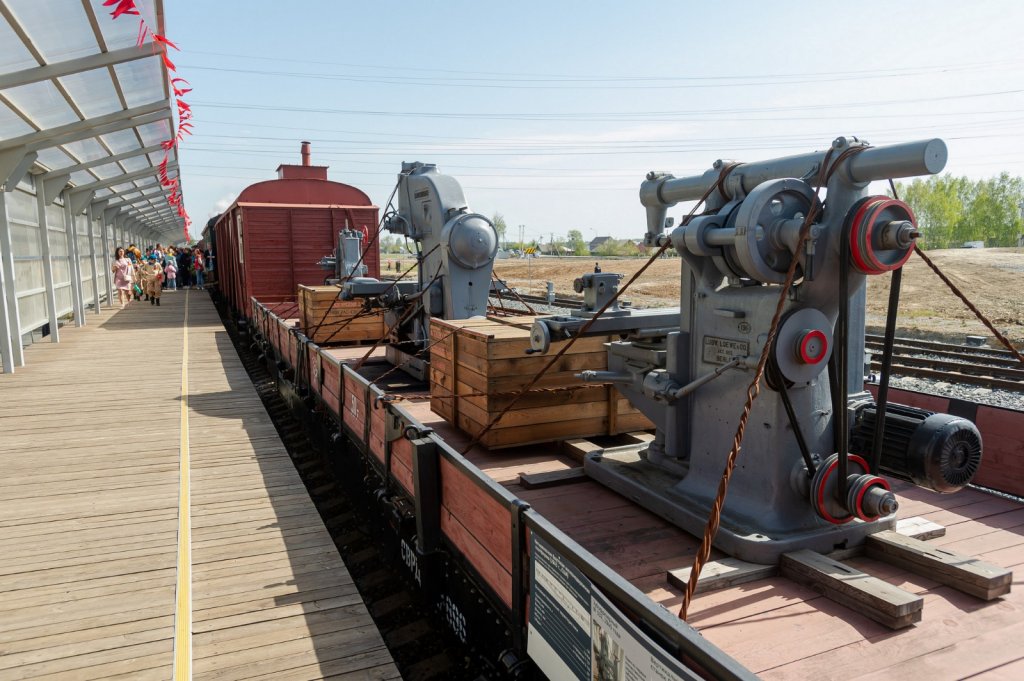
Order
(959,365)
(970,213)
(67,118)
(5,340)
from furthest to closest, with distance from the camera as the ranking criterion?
1. (970,213)
2. (5,340)
3. (959,365)
4. (67,118)

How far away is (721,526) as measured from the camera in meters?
3.69

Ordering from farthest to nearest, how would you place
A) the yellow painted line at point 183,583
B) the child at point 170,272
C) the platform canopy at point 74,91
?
the child at point 170,272 → the platform canopy at point 74,91 → the yellow painted line at point 183,583

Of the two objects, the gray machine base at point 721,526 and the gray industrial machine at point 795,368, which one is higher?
the gray industrial machine at point 795,368

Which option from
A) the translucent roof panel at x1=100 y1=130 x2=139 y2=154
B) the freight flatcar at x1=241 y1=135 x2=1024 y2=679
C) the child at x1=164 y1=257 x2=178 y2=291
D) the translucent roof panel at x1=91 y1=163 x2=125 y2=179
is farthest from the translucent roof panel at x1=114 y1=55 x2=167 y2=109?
the child at x1=164 y1=257 x2=178 y2=291

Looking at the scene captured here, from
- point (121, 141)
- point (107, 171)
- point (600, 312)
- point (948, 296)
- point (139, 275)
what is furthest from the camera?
point (948, 296)

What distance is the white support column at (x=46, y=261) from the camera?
1474 centimetres

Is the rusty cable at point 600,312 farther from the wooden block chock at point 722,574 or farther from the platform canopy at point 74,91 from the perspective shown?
the platform canopy at point 74,91

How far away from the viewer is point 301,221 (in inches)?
675

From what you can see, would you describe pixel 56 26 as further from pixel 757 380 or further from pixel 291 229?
pixel 291 229

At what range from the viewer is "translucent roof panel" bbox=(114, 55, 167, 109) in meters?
10.4

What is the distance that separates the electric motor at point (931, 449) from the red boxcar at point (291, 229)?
547 inches

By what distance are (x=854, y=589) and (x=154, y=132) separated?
1660 cm

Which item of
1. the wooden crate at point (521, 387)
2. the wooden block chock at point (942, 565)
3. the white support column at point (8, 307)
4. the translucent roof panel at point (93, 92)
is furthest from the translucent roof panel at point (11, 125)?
the wooden block chock at point (942, 565)

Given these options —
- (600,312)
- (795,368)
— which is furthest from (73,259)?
(795,368)
